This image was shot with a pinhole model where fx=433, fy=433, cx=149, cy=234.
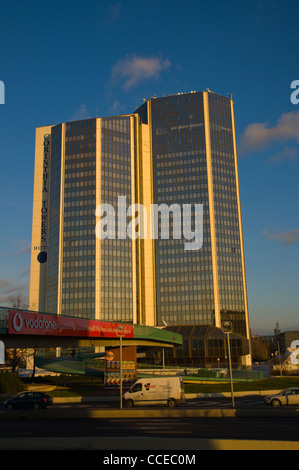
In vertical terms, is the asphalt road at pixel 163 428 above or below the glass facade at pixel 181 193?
below

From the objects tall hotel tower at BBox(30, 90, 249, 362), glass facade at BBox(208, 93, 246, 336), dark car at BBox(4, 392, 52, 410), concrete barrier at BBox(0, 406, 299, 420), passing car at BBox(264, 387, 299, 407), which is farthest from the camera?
glass facade at BBox(208, 93, 246, 336)

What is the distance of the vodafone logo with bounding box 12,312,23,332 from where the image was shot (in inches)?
1486

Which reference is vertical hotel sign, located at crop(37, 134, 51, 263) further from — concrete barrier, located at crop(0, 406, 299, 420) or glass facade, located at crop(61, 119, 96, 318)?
concrete barrier, located at crop(0, 406, 299, 420)

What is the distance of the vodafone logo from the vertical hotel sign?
9859cm

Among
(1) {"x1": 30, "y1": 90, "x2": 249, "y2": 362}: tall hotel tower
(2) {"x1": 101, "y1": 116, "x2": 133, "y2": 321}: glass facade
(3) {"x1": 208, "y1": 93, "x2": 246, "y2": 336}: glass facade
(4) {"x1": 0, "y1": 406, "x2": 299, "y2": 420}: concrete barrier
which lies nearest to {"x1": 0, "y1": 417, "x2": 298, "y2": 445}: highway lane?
(4) {"x1": 0, "y1": 406, "x2": 299, "y2": 420}: concrete barrier

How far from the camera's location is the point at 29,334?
40344mm

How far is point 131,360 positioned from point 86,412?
29.3m

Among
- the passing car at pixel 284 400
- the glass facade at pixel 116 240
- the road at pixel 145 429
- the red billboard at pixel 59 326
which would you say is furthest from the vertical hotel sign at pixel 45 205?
the passing car at pixel 284 400

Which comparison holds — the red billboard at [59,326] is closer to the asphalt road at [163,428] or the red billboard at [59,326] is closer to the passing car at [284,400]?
the asphalt road at [163,428]

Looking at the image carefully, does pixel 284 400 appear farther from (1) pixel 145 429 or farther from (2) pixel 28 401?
(2) pixel 28 401

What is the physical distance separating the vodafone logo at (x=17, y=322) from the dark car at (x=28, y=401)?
692 centimetres

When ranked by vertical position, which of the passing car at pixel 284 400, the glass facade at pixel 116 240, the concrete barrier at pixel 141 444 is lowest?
the passing car at pixel 284 400

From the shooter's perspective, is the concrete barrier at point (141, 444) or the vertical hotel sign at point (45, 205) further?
the vertical hotel sign at point (45, 205)

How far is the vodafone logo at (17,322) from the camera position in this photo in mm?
37750
